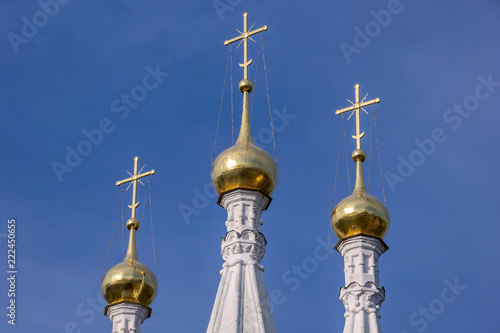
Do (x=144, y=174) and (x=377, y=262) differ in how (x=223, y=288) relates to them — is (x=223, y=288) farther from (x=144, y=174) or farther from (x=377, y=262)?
(x=144, y=174)

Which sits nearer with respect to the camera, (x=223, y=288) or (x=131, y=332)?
(x=223, y=288)

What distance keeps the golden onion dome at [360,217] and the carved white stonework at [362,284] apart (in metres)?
0.13

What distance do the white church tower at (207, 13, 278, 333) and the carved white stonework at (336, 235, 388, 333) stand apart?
180cm

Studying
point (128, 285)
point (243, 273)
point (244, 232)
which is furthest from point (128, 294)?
point (243, 273)

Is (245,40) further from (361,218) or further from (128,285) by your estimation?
(128,285)

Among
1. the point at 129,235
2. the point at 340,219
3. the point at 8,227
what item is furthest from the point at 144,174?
the point at 340,219

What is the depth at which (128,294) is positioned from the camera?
77.0ft

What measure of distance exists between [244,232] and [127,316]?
12.9 feet

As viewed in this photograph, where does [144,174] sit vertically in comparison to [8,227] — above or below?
above

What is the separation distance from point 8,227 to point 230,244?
4.87 metres

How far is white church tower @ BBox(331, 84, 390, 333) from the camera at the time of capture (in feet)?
69.3

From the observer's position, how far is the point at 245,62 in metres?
22.2

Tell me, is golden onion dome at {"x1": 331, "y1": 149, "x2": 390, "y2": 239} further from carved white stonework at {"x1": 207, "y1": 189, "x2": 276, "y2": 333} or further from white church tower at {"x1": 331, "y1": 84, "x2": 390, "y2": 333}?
carved white stonework at {"x1": 207, "y1": 189, "x2": 276, "y2": 333}

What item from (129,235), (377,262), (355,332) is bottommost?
(355,332)
